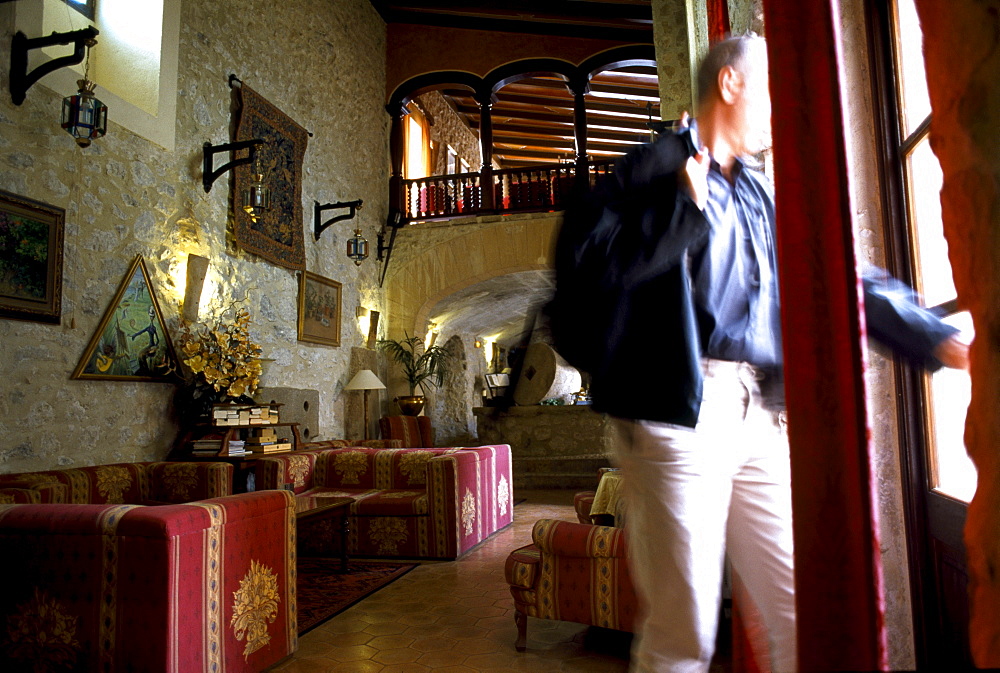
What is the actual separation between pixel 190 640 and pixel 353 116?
8.12m

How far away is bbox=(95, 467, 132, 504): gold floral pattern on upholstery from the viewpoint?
3.99 metres

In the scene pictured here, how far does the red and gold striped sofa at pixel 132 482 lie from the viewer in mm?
3596

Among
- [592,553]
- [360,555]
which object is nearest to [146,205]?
→ [360,555]

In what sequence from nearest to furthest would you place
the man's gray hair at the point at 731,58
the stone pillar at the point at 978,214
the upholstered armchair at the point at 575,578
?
the stone pillar at the point at 978,214, the man's gray hair at the point at 731,58, the upholstered armchair at the point at 575,578

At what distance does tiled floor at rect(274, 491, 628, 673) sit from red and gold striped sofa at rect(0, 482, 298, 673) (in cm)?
64

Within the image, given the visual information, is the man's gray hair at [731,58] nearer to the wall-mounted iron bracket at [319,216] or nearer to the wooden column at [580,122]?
the wall-mounted iron bracket at [319,216]

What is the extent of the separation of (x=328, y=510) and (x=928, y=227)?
3.60 meters

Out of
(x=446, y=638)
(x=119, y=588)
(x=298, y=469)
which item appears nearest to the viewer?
(x=119, y=588)

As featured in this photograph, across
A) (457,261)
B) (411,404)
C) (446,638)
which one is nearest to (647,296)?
(446,638)

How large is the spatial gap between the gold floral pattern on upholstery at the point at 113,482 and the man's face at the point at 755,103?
161 inches

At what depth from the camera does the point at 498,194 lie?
9.91 m

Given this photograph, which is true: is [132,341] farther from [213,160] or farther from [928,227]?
[928,227]

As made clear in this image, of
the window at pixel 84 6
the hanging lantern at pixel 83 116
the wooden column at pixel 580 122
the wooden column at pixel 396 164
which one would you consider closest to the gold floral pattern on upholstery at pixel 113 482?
the hanging lantern at pixel 83 116

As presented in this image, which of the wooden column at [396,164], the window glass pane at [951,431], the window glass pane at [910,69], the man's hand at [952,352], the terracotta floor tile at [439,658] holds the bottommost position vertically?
the terracotta floor tile at [439,658]
